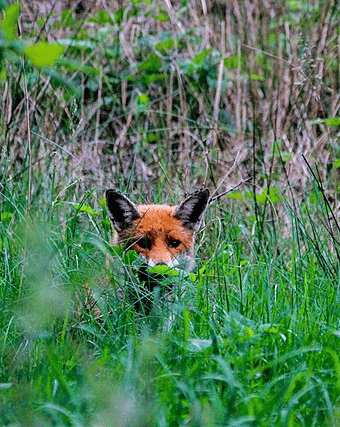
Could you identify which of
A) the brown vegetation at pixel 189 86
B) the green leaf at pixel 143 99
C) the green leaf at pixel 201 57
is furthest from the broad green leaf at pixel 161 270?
the green leaf at pixel 201 57

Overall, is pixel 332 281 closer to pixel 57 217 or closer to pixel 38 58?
pixel 57 217

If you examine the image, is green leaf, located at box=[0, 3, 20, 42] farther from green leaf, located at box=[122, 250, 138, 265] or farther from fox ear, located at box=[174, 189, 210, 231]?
fox ear, located at box=[174, 189, 210, 231]

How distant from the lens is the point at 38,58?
1.95m

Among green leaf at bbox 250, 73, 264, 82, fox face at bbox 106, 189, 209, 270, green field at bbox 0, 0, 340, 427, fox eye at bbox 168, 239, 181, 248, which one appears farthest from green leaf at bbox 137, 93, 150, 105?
fox eye at bbox 168, 239, 181, 248

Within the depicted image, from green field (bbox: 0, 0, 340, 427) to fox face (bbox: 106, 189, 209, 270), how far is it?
14 cm

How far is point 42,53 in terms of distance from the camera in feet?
6.41

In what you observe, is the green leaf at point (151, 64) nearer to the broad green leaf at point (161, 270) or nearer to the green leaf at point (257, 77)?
the green leaf at point (257, 77)

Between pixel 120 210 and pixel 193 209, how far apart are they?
532mm

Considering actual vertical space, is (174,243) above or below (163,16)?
below

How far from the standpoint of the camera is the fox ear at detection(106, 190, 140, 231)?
4.72 meters

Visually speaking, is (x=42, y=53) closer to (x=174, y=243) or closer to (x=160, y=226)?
(x=160, y=226)

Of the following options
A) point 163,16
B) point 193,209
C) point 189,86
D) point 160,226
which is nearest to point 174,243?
point 160,226

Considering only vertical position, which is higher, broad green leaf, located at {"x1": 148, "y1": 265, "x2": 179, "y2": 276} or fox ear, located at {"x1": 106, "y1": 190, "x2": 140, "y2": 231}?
fox ear, located at {"x1": 106, "y1": 190, "x2": 140, "y2": 231}

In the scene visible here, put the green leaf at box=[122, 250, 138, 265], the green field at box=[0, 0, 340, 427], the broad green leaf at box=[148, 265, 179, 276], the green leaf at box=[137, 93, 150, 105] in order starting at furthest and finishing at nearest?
the green leaf at box=[137, 93, 150, 105] → the green leaf at box=[122, 250, 138, 265] → the broad green leaf at box=[148, 265, 179, 276] → the green field at box=[0, 0, 340, 427]
